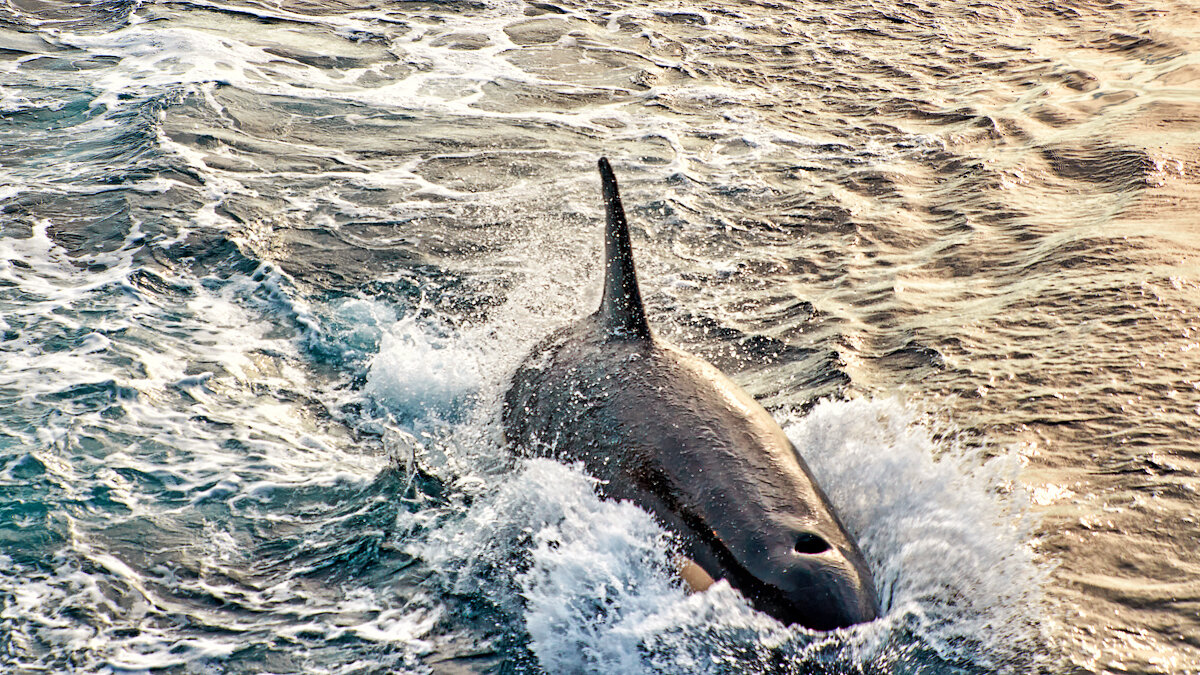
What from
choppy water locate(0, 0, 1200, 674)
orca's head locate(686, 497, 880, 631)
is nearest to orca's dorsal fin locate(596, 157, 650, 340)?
choppy water locate(0, 0, 1200, 674)

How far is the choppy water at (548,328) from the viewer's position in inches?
209

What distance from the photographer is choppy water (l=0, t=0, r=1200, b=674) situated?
530 cm

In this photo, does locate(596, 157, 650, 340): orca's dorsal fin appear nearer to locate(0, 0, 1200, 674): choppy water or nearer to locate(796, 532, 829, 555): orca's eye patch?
locate(0, 0, 1200, 674): choppy water

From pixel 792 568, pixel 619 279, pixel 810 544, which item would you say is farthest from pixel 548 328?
pixel 792 568

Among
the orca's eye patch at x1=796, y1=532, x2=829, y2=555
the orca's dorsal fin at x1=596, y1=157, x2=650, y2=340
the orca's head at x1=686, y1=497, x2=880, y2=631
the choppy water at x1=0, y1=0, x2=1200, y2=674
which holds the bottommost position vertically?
the choppy water at x1=0, y1=0, x2=1200, y2=674

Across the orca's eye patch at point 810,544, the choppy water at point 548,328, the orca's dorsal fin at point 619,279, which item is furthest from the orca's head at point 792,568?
the orca's dorsal fin at point 619,279

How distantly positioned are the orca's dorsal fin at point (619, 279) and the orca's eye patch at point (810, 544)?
1999mm

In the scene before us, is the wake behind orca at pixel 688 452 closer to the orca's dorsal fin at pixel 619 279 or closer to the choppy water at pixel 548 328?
the orca's dorsal fin at pixel 619 279

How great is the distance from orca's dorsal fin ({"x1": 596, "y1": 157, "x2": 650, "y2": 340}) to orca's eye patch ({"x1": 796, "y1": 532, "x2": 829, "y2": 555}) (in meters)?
2.00

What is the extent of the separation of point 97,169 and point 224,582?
7851 millimetres

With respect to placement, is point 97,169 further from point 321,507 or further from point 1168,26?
point 1168,26

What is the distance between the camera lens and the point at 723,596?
15.7 ft

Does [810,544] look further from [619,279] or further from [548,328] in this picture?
[548,328]

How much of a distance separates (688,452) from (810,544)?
34.8 inches
